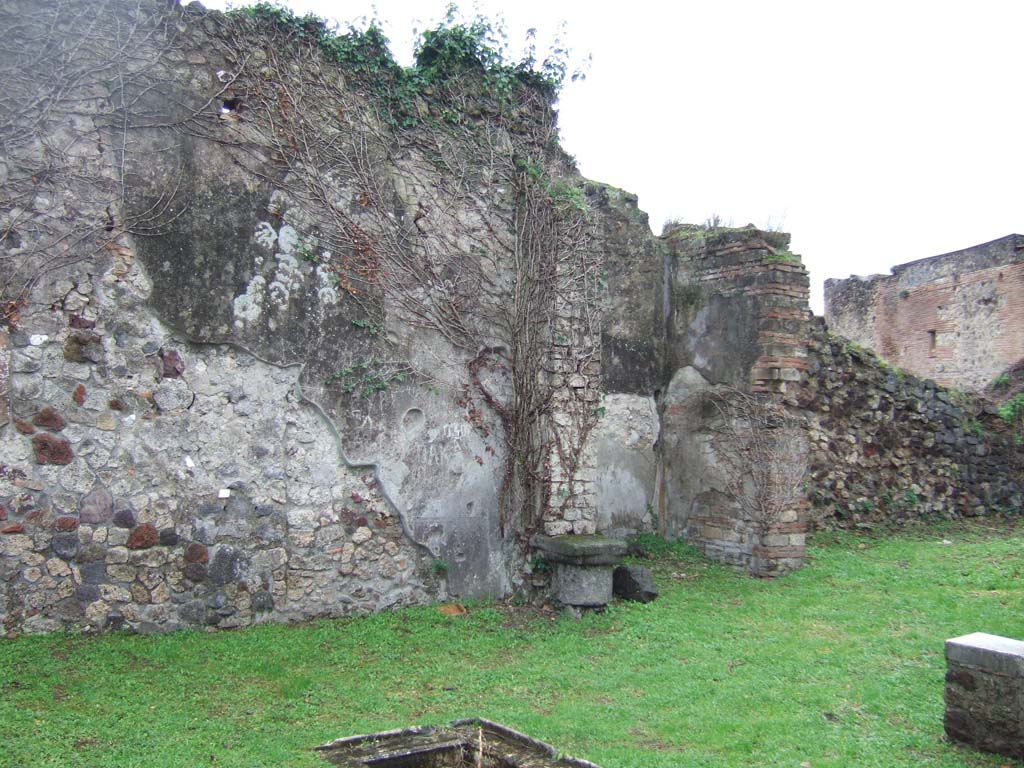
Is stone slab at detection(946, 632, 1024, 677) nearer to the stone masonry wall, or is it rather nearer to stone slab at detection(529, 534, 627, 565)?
stone slab at detection(529, 534, 627, 565)

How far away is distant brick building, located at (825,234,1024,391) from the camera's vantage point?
52.5ft

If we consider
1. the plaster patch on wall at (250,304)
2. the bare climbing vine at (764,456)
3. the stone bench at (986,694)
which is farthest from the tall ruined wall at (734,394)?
the plaster patch on wall at (250,304)

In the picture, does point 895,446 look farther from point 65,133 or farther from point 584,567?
point 65,133

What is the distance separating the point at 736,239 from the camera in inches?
337

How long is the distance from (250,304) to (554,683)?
10.8ft

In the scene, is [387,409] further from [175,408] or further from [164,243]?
[164,243]

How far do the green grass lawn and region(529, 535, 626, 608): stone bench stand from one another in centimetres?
18

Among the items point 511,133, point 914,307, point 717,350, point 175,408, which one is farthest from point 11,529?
point 914,307

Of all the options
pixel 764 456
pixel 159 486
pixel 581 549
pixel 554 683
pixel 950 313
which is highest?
pixel 950 313

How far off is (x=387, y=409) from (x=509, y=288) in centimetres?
154

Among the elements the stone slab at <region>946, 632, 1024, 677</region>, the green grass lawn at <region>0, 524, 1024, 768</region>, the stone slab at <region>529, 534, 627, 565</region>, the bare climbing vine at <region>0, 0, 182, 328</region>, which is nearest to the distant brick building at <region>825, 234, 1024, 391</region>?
the green grass lawn at <region>0, 524, 1024, 768</region>

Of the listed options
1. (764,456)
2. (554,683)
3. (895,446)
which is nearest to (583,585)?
(554,683)

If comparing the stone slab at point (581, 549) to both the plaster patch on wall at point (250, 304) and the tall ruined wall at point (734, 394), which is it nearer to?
the tall ruined wall at point (734, 394)

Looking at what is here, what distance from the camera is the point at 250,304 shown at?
18.8ft
